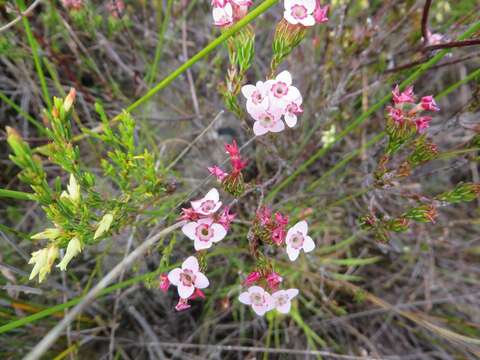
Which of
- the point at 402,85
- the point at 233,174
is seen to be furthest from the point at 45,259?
the point at 402,85

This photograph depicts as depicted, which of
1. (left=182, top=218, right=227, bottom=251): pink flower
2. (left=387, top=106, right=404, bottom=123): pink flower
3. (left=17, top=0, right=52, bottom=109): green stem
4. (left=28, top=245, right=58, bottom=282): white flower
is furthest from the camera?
(left=17, top=0, right=52, bottom=109): green stem

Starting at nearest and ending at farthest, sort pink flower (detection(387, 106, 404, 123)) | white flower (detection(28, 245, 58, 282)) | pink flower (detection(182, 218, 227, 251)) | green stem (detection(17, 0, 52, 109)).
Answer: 1. white flower (detection(28, 245, 58, 282))
2. pink flower (detection(182, 218, 227, 251))
3. pink flower (detection(387, 106, 404, 123))
4. green stem (detection(17, 0, 52, 109))

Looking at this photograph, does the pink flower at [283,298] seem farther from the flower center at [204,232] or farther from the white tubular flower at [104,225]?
the white tubular flower at [104,225]

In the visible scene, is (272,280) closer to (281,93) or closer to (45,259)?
(281,93)

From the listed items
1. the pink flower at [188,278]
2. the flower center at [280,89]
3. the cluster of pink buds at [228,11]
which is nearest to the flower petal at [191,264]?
the pink flower at [188,278]

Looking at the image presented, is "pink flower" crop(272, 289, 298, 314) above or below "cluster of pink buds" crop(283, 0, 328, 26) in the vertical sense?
below

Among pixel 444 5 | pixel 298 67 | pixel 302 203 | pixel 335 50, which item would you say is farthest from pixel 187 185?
pixel 444 5

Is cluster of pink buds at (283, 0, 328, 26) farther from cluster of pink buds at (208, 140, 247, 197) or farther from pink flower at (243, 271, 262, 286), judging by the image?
pink flower at (243, 271, 262, 286)

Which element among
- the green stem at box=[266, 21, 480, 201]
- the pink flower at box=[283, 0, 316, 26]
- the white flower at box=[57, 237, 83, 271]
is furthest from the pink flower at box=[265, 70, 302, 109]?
the white flower at box=[57, 237, 83, 271]
